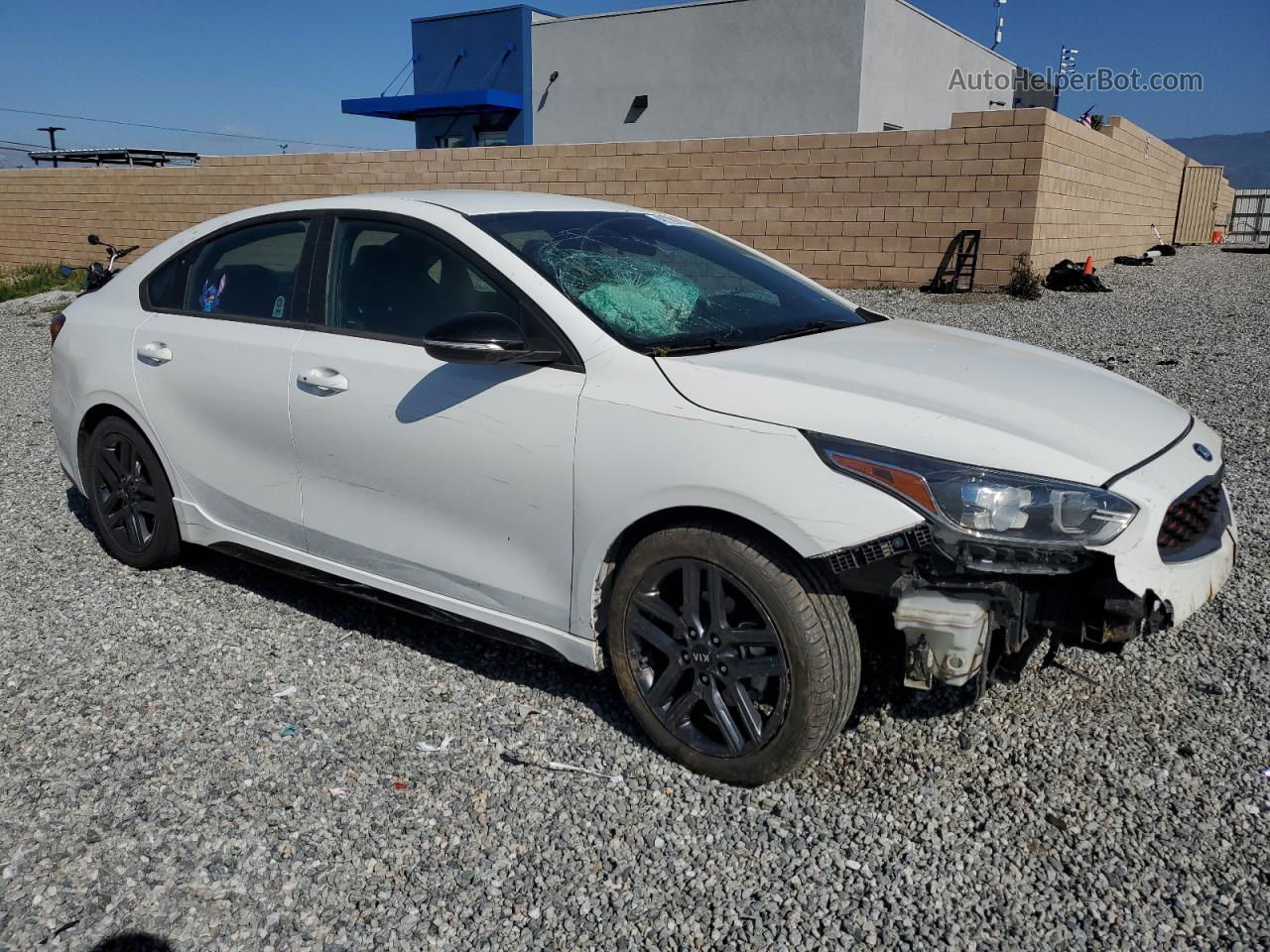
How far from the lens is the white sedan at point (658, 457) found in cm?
266

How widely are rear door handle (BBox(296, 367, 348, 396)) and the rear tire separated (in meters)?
1.17

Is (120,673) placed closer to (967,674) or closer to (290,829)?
(290,829)

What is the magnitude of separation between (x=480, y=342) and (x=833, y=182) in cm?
1260

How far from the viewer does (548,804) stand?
303cm

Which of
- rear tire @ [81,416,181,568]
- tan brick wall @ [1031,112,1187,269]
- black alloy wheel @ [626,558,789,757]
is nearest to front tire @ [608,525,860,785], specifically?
black alloy wheel @ [626,558,789,757]

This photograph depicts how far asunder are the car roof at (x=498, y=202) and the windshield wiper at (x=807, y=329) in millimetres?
935

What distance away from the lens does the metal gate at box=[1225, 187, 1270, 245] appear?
1433 inches

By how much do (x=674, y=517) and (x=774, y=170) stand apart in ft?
42.7

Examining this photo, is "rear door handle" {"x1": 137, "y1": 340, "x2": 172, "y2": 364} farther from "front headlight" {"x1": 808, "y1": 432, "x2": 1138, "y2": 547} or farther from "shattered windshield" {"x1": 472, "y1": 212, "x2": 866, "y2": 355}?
"front headlight" {"x1": 808, "y1": 432, "x2": 1138, "y2": 547}

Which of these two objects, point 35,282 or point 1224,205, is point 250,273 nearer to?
point 35,282

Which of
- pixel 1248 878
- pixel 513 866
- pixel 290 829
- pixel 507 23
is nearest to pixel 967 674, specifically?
pixel 1248 878

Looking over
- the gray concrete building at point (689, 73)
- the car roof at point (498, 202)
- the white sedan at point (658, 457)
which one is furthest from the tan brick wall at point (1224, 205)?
the white sedan at point (658, 457)

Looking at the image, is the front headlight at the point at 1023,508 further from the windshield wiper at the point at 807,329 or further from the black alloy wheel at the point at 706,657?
the windshield wiper at the point at 807,329

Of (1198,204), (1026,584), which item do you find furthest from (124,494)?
(1198,204)
